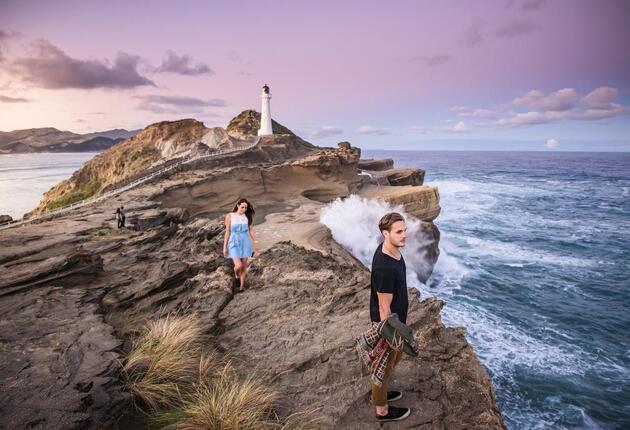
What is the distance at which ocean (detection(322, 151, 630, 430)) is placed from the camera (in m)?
9.02

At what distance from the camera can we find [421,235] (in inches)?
698

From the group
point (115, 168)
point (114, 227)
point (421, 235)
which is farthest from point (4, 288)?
Answer: point (115, 168)

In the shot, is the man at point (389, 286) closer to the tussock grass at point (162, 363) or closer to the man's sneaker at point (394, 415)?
the man's sneaker at point (394, 415)

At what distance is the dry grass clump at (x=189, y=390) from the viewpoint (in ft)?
9.91

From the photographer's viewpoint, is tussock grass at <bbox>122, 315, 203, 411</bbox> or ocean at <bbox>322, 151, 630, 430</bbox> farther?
ocean at <bbox>322, 151, 630, 430</bbox>

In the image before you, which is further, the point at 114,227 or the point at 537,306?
the point at 537,306

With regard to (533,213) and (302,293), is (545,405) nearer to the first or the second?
(302,293)

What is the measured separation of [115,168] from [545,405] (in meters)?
37.9

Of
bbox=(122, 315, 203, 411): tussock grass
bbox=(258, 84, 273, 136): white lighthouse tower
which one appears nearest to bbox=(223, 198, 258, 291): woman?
bbox=(122, 315, 203, 411): tussock grass

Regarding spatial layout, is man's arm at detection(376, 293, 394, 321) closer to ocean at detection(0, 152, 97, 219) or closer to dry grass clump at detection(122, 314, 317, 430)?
dry grass clump at detection(122, 314, 317, 430)

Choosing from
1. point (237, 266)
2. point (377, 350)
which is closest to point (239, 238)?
point (237, 266)

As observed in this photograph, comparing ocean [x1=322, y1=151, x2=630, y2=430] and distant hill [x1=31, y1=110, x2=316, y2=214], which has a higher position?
distant hill [x1=31, y1=110, x2=316, y2=214]

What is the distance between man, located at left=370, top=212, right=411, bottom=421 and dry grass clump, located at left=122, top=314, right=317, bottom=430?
67 cm

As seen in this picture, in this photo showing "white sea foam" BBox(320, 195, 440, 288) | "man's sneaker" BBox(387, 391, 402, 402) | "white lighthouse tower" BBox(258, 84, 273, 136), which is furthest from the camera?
"white lighthouse tower" BBox(258, 84, 273, 136)
